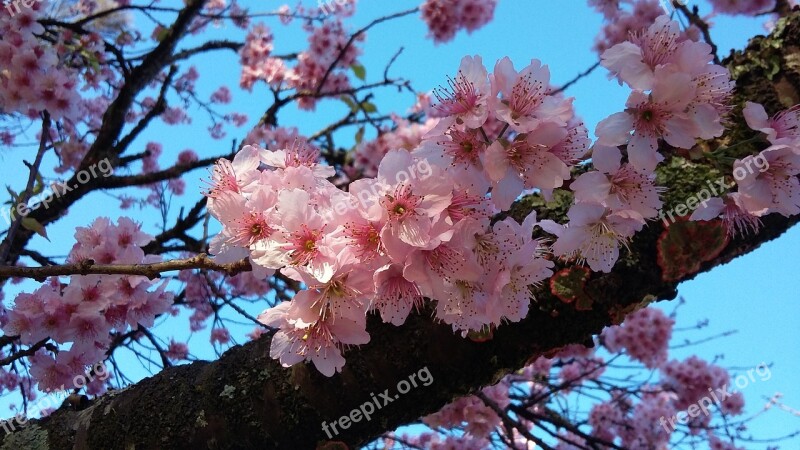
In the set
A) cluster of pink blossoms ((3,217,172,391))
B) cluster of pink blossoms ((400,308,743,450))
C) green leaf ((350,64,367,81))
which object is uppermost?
green leaf ((350,64,367,81))

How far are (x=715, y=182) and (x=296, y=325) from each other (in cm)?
125

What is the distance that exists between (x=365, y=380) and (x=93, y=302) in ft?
3.52

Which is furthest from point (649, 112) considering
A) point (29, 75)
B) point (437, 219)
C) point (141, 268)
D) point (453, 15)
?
point (453, 15)

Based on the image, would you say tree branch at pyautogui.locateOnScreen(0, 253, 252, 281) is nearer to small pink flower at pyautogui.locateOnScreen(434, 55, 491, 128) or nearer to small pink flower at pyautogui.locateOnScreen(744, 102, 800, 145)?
small pink flower at pyautogui.locateOnScreen(434, 55, 491, 128)

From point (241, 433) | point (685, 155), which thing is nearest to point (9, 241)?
point (241, 433)

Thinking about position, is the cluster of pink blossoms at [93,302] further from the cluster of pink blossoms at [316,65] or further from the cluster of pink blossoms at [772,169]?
the cluster of pink blossoms at [316,65]

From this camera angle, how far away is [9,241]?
6.50 feet

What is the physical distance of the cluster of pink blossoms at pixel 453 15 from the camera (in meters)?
5.08

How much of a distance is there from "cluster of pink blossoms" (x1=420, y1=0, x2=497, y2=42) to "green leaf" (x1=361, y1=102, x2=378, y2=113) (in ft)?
4.81

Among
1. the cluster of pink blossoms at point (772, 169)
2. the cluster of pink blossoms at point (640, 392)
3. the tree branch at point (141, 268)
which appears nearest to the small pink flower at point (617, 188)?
the cluster of pink blossoms at point (772, 169)

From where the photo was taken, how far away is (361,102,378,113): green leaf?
416cm

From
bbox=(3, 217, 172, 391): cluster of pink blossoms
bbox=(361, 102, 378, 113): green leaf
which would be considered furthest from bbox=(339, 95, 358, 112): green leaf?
bbox=(3, 217, 172, 391): cluster of pink blossoms

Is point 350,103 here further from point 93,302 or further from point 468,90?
point 468,90

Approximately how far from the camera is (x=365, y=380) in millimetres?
1451
